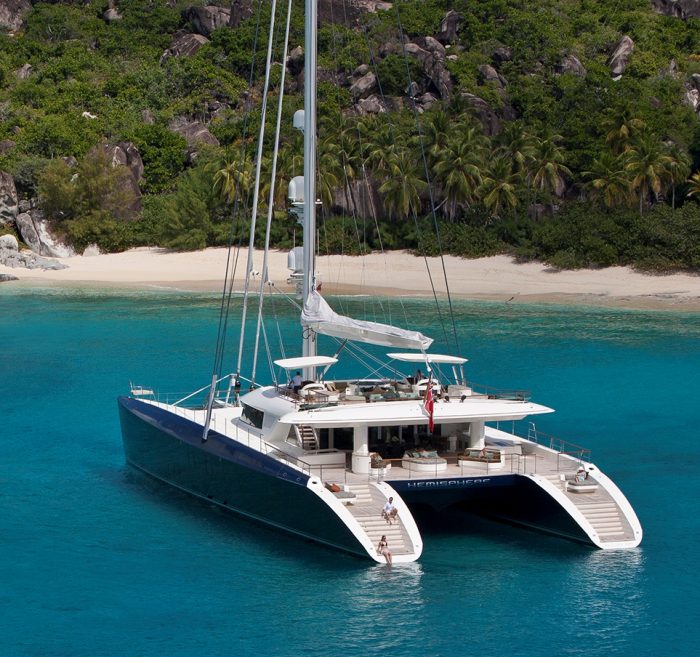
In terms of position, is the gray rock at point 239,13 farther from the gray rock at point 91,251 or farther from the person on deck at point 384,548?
the person on deck at point 384,548

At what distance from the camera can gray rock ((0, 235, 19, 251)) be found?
2808 inches

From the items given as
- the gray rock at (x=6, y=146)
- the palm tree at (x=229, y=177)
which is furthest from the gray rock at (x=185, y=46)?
the palm tree at (x=229, y=177)

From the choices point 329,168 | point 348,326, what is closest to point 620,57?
point 329,168

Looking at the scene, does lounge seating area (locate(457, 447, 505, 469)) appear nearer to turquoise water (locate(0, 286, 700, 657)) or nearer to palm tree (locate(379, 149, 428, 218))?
turquoise water (locate(0, 286, 700, 657))

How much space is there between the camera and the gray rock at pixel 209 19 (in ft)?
319

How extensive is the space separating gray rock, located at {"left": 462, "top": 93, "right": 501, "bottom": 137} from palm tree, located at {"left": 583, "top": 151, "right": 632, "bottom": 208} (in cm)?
1266

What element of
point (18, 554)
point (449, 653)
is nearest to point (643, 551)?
point (449, 653)

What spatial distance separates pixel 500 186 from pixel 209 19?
41.2 m

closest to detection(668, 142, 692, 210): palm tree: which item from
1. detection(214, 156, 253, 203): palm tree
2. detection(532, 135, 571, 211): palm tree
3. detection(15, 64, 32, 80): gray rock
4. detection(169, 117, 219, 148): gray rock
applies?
detection(532, 135, 571, 211): palm tree

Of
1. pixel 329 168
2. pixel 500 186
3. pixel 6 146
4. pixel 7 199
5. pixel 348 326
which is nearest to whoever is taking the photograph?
pixel 348 326

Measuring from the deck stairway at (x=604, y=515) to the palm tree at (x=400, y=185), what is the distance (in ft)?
140

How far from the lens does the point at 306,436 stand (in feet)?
76.8

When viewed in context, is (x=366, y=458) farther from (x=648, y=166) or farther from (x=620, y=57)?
(x=620, y=57)

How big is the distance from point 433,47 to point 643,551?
229ft
